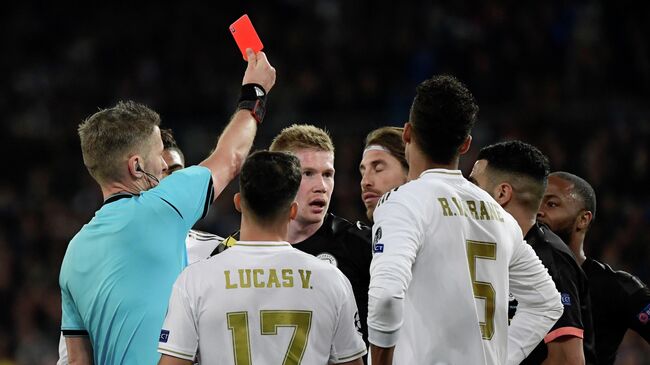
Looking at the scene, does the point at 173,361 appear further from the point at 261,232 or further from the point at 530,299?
the point at 530,299

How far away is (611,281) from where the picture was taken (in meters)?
5.50

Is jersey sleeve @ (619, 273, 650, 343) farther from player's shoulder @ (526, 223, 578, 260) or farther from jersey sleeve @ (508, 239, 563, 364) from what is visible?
jersey sleeve @ (508, 239, 563, 364)

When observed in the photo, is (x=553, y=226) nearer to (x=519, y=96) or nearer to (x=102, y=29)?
(x=519, y=96)

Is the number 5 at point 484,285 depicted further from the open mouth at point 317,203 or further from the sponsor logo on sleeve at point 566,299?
the open mouth at point 317,203

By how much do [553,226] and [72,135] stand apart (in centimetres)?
1108

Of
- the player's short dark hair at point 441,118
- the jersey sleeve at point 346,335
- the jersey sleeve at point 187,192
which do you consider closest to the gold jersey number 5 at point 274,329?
the jersey sleeve at point 346,335

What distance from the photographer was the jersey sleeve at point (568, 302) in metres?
4.47

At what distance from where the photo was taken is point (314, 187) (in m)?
5.33

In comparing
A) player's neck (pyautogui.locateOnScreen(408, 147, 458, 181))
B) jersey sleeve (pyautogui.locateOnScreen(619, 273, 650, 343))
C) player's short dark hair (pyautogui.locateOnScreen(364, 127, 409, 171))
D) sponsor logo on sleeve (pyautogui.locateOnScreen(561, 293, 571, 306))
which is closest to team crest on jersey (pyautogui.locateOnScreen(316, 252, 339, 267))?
player's short dark hair (pyautogui.locateOnScreen(364, 127, 409, 171))

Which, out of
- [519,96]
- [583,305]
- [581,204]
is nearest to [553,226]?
[581,204]

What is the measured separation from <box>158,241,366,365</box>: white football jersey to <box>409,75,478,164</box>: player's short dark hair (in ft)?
2.21

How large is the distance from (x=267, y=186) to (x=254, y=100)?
2.88ft

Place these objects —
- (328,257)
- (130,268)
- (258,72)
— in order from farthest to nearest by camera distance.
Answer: (328,257)
(258,72)
(130,268)

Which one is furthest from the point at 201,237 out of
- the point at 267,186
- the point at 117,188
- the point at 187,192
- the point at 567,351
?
the point at 567,351
